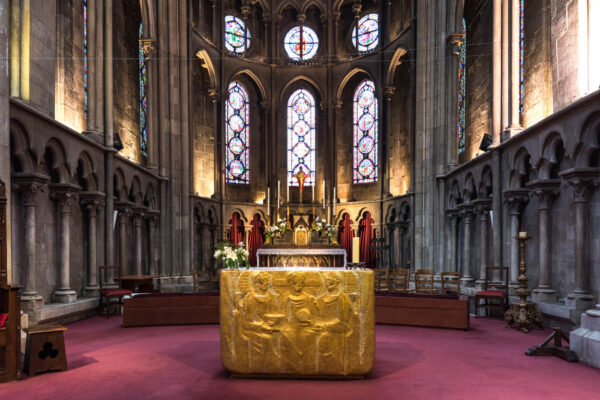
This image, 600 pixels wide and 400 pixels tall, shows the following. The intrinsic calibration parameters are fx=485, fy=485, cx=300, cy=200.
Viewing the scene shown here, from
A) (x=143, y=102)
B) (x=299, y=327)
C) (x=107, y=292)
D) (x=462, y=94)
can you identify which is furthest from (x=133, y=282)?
(x=462, y=94)

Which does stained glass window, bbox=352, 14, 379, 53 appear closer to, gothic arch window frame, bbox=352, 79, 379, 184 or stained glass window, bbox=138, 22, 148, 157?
gothic arch window frame, bbox=352, 79, 379, 184

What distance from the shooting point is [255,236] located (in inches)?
895

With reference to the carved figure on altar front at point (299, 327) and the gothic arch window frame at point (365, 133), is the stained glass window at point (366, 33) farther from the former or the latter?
the carved figure on altar front at point (299, 327)

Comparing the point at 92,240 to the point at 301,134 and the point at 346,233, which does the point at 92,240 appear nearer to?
the point at 346,233

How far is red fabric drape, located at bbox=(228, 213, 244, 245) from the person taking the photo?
2189cm

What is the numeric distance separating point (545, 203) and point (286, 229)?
9.51 metres

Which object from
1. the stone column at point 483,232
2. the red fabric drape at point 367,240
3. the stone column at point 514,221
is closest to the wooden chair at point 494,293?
the stone column at point 514,221

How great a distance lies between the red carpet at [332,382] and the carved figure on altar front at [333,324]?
0.78 feet

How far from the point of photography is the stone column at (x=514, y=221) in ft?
34.4

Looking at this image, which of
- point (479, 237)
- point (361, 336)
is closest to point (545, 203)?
point (479, 237)

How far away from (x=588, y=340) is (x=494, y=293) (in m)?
3.93

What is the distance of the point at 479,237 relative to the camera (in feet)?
43.0

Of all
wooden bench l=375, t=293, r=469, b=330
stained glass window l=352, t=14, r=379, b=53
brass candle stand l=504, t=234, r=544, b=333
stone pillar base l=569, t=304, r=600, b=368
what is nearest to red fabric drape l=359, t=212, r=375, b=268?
stained glass window l=352, t=14, r=379, b=53

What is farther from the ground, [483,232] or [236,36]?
[236,36]
